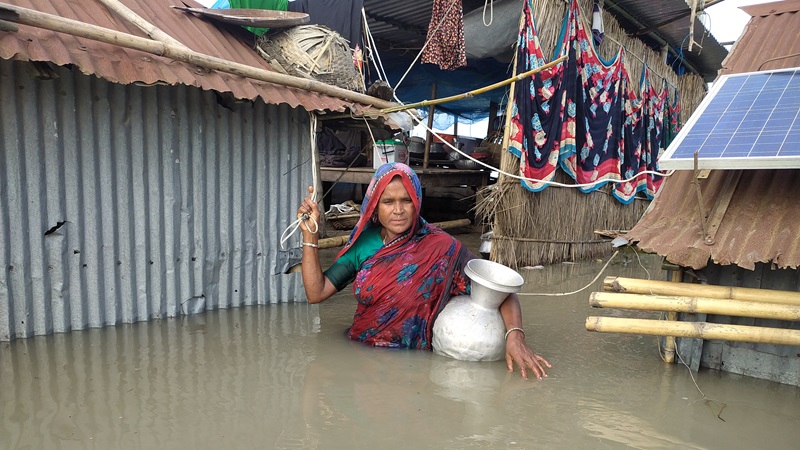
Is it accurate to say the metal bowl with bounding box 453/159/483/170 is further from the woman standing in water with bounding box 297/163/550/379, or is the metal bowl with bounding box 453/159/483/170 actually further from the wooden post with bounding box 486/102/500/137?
the woman standing in water with bounding box 297/163/550/379

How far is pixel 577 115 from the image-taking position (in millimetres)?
7652

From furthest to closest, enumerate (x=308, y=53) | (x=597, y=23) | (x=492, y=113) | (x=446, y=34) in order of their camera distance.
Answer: (x=492, y=113) → (x=597, y=23) → (x=446, y=34) → (x=308, y=53)

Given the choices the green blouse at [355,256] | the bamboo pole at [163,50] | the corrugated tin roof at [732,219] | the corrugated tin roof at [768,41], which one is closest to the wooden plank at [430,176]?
the bamboo pole at [163,50]

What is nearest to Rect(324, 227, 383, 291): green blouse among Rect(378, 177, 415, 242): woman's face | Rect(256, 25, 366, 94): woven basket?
Rect(378, 177, 415, 242): woman's face

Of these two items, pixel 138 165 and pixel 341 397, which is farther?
pixel 138 165

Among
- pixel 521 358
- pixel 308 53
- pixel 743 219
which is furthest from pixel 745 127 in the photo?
pixel 308 53

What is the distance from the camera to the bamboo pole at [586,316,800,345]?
262 centimetres

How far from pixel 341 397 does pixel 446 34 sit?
5.27 m

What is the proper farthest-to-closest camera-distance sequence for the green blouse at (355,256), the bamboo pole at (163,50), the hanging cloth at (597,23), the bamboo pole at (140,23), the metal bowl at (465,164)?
the metal bowl at (465,164)
the hanging cloth at (597,23)
the green blouse at (355,256)
the bamboo pole at (140,23)
the bamboo pole at (163,50)

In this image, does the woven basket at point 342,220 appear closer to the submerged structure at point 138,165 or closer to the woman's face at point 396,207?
the submerged structure at point 138,165

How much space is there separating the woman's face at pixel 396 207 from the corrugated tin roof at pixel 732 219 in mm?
1379

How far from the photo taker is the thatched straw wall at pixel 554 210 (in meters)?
6.84

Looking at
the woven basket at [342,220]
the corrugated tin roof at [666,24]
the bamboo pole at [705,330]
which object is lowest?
the bamboo pole at [705,330]

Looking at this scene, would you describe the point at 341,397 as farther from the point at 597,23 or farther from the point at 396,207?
the point at 597,23
